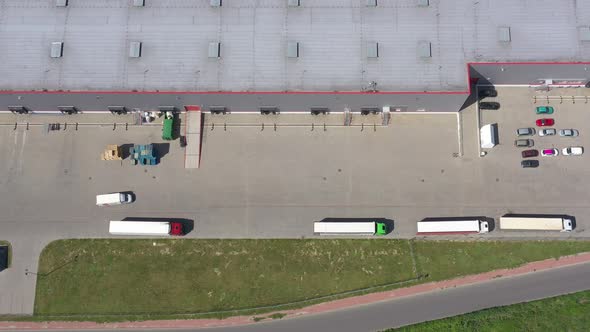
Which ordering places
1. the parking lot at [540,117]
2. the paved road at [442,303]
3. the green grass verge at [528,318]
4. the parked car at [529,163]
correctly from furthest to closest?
the parking lot at [540,117] < the parked car at [529,163] < the paved road at [442,303] < the green grass verge at [528,318]

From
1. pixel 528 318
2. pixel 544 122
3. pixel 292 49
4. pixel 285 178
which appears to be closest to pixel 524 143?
pixel 544 122

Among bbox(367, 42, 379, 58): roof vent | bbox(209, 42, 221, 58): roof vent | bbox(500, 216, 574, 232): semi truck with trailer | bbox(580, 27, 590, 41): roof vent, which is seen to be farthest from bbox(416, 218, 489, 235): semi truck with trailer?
bbox(209, 42, 221, 58): roof vent

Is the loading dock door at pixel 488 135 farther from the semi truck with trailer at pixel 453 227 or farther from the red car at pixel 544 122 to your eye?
the semi truck with trailer at pixel 453 227

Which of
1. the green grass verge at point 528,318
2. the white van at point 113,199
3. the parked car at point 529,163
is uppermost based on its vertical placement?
the parked car at point 529,163

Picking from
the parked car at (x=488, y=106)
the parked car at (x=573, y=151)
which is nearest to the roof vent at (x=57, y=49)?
the parked car at (x=488, y=106)

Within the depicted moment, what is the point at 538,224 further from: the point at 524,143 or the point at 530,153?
the point at 524,143
